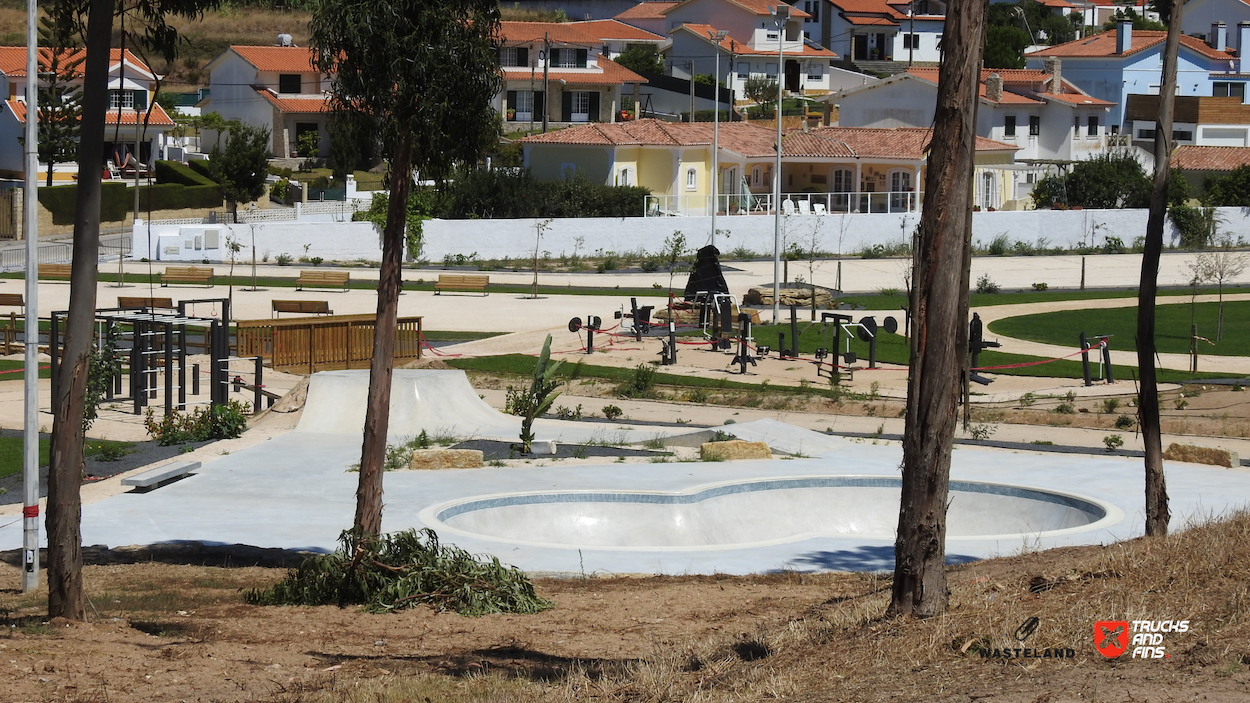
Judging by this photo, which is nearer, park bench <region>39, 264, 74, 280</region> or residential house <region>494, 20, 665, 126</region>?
park bench <region>39, 264, 74, 280</region>

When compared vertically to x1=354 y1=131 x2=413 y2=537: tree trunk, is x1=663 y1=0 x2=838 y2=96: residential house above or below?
above

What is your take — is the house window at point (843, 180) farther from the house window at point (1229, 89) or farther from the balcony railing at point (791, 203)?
the house window at point (1229, 89)

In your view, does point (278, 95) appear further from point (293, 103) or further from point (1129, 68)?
point (1129, 68)

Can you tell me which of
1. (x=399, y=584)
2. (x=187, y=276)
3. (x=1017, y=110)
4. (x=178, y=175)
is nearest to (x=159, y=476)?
(x=399, y=584)

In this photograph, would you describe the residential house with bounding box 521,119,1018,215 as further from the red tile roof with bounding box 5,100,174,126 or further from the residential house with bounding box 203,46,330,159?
the red tile roof with bounding box 5,100,174,126

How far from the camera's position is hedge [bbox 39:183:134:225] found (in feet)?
206

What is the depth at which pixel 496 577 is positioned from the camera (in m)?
13.1

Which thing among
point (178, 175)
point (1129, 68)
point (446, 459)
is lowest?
point (446, 459)

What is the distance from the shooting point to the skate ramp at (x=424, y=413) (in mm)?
24219

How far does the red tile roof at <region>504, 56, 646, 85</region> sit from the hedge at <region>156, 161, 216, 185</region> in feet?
83.5

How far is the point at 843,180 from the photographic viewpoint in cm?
7775

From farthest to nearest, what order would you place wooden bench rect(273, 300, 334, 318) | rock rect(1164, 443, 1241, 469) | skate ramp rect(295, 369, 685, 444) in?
1. wooden bench rect(273, 300, 334, 318)
2. skate ramp rect(295, 369, 685, 444)
3. rock rect(1164, 443, 1241, 469)

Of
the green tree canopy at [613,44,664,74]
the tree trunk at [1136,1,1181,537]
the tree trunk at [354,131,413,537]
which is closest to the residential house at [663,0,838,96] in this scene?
the green tree canopy at [613,44,664,74]

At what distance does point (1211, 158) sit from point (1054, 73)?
476 inches
